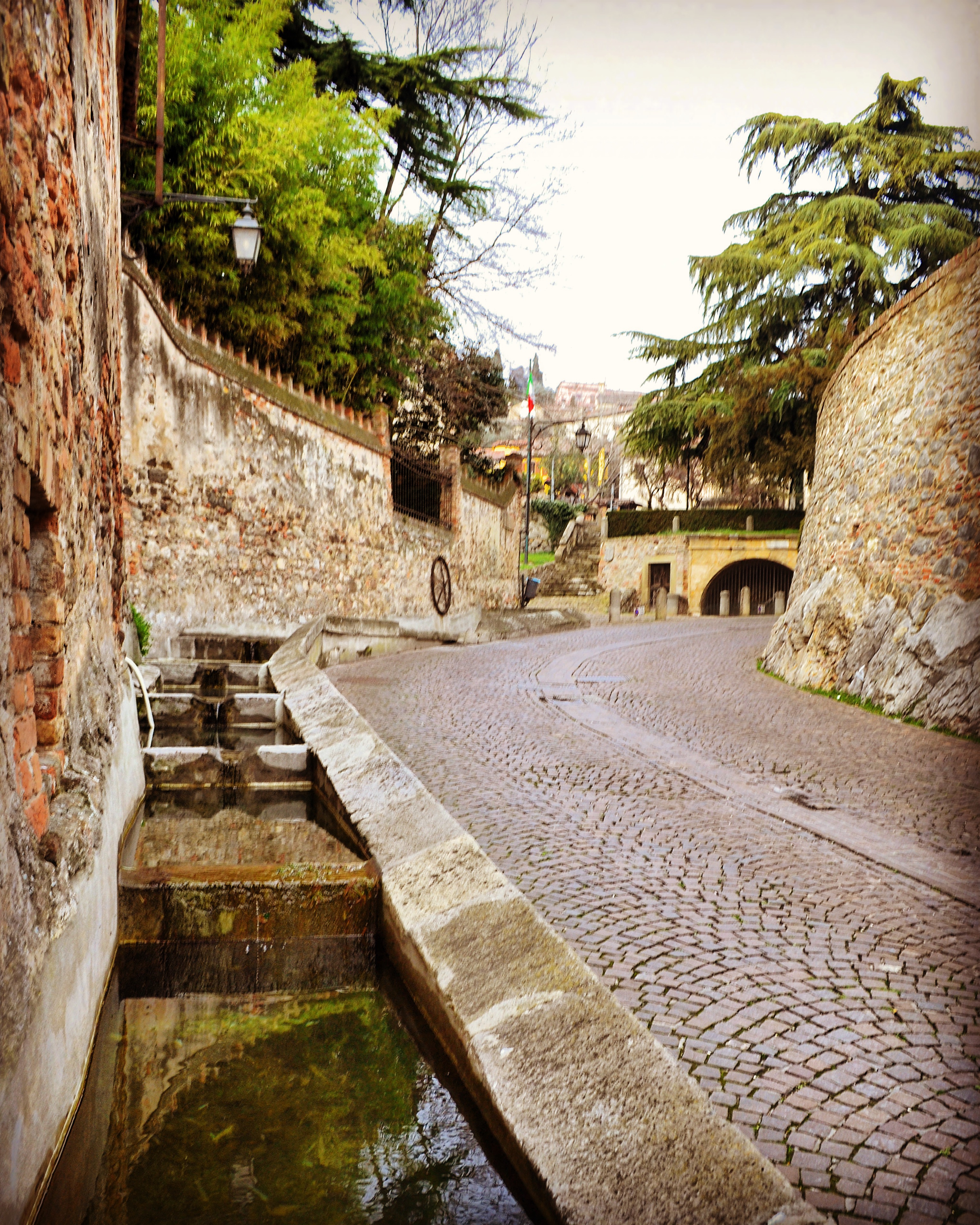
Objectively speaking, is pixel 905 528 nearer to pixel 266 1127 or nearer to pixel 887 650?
pixel 887 650

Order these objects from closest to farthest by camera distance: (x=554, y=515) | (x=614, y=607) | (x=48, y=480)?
1. (x=48, y=480)
2. (x=614, y=607)
3. (x=554, y=515)

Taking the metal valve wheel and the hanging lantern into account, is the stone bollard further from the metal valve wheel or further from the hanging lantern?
the metal valve wheel

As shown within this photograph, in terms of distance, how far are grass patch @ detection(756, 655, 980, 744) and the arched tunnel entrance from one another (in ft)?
58.6

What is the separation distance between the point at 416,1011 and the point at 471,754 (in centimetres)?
299

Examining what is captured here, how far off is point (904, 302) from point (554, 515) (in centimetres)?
3068

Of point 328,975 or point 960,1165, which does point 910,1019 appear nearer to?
point 960,1165

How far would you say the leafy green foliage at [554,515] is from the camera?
129 ft

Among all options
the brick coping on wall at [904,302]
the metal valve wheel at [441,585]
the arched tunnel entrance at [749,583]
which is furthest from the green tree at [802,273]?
the metal valve wheel at [441,585]

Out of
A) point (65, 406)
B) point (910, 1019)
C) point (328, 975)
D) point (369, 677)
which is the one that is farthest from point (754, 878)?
point (369, 677)

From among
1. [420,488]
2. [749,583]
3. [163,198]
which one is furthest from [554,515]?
[163,198]

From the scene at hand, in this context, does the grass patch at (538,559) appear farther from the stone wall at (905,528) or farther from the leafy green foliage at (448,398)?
the stone wall at (905,528)

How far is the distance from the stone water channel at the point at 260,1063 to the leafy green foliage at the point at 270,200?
9.23m

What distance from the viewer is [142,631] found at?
29.0ft

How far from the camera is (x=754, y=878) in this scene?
363cm
